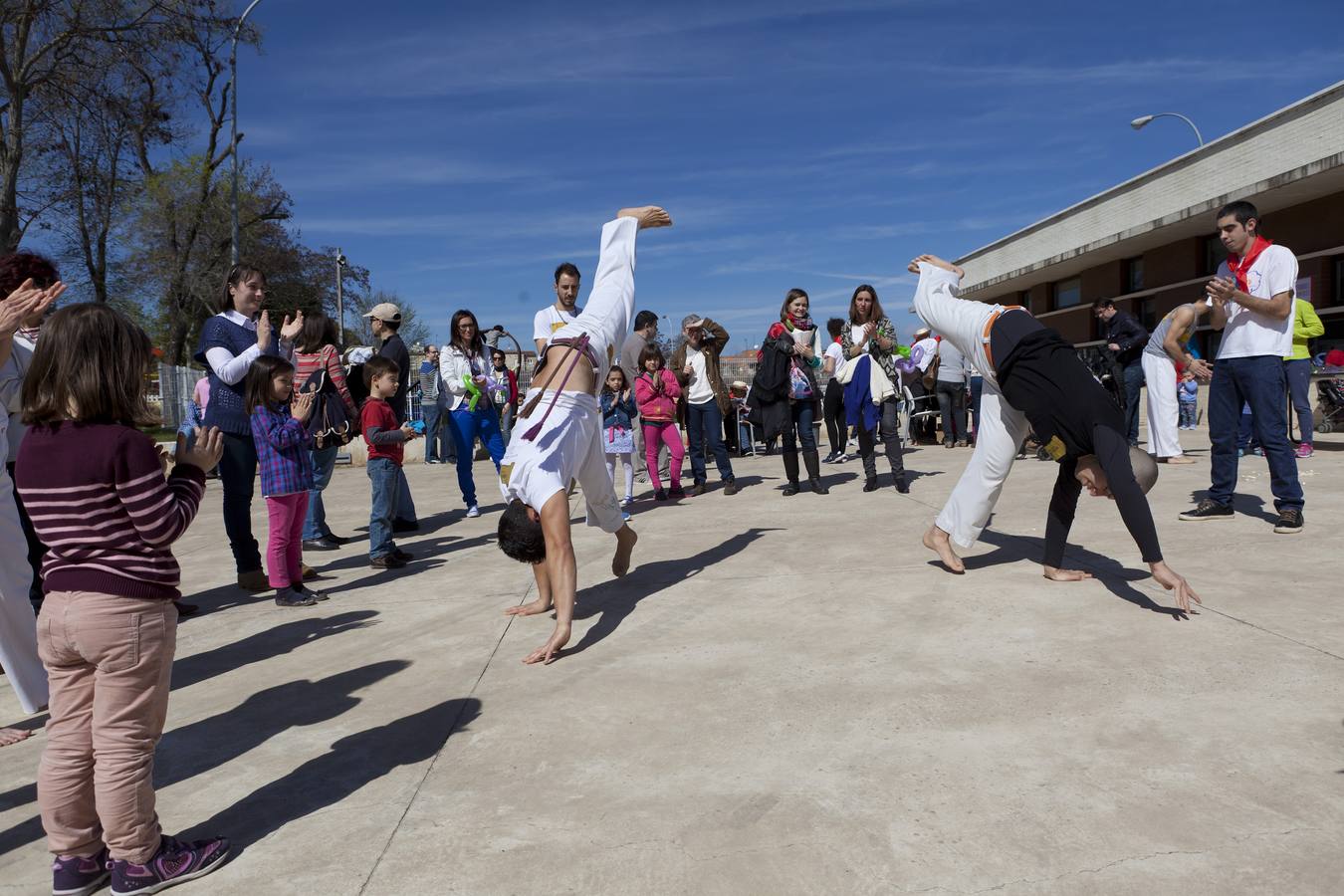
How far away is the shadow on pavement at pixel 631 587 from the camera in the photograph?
14.6ft

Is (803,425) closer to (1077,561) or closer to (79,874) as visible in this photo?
(1077,561)

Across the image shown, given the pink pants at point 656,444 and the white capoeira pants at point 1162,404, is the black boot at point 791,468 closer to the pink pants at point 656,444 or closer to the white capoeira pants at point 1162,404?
the pink pants at point 656,444

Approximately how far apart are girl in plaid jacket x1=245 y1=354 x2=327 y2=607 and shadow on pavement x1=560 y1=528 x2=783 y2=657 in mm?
1709

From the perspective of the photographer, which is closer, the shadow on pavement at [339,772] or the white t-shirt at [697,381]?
the shadow on pavement at [339,772]

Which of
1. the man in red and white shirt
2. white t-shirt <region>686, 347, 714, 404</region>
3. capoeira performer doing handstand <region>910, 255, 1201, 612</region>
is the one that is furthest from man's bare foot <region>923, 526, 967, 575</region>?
white t-shirt <region>686, 347, 714, 404</region>

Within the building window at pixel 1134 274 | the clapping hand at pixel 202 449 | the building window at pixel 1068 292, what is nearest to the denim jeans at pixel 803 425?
the clapping hand at pixel 202 449

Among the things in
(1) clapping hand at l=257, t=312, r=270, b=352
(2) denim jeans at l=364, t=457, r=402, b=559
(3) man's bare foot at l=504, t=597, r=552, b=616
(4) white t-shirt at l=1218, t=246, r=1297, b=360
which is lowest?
(3) man's bare foot at l=504, t=597, r=552, b=616

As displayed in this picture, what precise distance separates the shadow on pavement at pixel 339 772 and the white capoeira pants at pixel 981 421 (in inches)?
114

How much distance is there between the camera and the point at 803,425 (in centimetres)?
904

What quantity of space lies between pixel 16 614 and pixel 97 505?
5.87 feet

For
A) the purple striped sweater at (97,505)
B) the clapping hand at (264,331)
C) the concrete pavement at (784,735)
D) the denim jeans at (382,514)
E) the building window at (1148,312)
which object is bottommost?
the concrete pavement at (784,735)

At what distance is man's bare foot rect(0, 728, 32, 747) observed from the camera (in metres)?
3.42

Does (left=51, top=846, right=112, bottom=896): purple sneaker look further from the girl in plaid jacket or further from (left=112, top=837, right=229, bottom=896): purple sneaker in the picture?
the girl in plaid jacket

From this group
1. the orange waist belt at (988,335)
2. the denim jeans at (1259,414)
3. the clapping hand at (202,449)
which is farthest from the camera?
the denim jeans at (1259,414)
